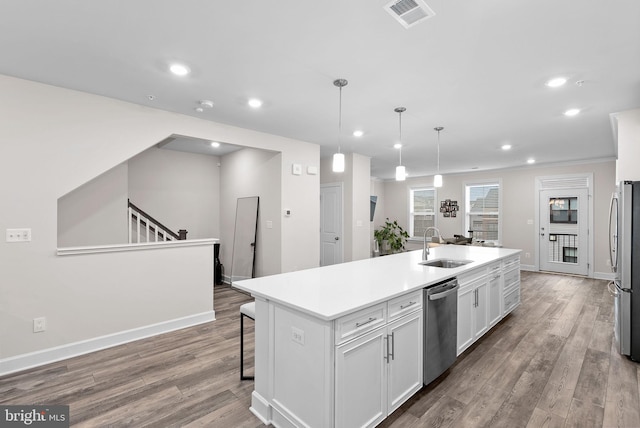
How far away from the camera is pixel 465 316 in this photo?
2834mm

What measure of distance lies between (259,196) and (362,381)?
3796mm

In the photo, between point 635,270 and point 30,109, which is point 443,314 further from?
point 30,109

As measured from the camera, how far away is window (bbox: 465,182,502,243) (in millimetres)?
7965

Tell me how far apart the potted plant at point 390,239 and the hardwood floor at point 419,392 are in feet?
15.8

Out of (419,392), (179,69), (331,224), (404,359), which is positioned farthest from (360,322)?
(331,224)

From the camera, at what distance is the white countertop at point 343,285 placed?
173 centimetres

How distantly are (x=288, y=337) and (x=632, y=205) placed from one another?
330 centimetres

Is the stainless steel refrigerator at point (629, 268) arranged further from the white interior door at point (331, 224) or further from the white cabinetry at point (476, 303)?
the white interior door at point (331, 224)

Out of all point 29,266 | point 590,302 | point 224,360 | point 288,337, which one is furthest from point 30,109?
point 590,302

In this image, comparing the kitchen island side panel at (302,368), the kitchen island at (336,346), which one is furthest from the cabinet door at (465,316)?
the kitchen island side panel at (302,368)

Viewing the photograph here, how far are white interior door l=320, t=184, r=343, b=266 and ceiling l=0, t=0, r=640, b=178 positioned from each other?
236 centimetres

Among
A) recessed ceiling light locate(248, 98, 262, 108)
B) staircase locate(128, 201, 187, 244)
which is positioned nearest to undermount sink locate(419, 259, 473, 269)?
recessed ceiling light locate(248, 98, 262, 108)

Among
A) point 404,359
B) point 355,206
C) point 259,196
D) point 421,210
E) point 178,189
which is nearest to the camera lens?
point 404,359

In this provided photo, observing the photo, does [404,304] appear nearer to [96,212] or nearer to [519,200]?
[96,212]
